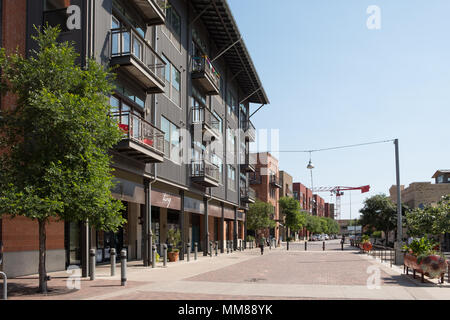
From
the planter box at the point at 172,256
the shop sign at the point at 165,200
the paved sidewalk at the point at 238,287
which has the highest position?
the shop sign at the point at 165,200

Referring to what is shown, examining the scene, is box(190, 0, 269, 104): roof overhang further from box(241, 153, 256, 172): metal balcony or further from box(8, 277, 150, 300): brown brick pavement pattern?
box(8, 277, 150, 300): brown brick pavement pattern

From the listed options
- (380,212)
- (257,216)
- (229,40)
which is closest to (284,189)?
(380,212)

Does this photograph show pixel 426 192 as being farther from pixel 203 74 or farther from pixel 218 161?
A: pixel 203 74

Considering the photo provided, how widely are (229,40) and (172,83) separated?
10.6 m

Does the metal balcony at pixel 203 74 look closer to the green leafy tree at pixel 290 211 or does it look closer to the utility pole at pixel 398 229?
the utility pole at pixel 398 229

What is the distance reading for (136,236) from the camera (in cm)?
2744

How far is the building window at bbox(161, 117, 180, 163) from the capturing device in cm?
2541

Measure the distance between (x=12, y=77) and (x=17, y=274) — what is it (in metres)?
6.98

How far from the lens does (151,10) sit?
22.2 meters

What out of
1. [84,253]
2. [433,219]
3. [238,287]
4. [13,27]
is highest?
[13,27]

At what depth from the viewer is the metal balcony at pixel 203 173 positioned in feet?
97.0

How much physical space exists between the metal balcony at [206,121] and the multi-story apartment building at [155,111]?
0.10 meters

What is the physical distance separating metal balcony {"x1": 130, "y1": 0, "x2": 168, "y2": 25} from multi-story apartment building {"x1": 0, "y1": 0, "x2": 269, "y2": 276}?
5 cm

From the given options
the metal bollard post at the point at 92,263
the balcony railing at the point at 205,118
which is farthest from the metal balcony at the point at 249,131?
the metal bollard post at the point at 92,263
